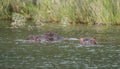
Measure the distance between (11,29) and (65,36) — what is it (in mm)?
6435

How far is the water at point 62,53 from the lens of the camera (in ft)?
72.5

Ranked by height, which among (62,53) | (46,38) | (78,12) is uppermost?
(78,12)

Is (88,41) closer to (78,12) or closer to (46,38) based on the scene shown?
(46,38)

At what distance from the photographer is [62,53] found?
25.8 m

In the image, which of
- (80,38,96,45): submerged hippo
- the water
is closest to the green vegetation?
the water

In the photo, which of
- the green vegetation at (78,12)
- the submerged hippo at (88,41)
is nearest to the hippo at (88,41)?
the submerged hippo at (88,41)

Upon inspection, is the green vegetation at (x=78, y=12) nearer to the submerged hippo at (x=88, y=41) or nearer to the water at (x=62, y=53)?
the water at (x=62, y=53)

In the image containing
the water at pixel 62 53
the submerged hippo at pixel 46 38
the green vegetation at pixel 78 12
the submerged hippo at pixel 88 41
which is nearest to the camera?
the water at pixel 62 53

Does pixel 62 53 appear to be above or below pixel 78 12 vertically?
below

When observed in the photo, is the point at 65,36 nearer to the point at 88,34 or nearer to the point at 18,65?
the point at 88,34

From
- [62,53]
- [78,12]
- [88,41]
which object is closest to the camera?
[62,53]

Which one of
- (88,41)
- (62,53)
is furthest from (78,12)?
(62,53)

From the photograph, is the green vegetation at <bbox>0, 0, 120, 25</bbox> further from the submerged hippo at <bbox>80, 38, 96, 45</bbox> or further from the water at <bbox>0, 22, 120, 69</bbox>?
the submerged hippo at <bbox>80, 38, 96, 45</bbox>

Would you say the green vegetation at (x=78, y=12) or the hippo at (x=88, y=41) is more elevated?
the green vegetation at (x=78, y=12)
